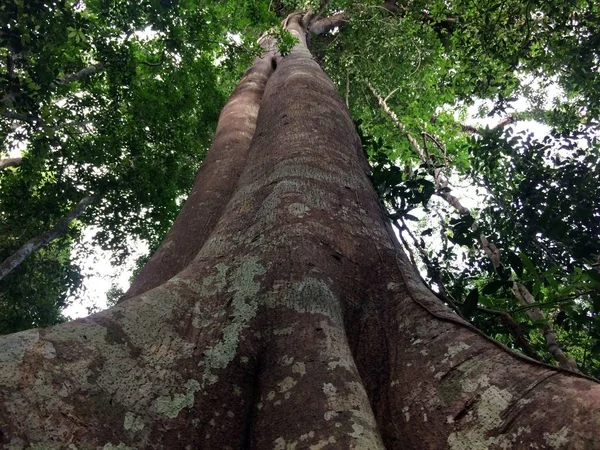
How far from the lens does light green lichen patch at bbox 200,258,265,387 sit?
1.33 meters

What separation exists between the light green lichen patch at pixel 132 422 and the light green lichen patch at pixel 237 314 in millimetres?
194

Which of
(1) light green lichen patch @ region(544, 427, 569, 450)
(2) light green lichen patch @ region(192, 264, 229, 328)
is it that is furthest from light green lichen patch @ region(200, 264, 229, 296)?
(1) light green lichen patch @ region(544, 427, 569, 450)

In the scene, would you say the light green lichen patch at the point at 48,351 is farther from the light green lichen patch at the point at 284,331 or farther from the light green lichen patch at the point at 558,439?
the light green lichen patch at the point at 558,439

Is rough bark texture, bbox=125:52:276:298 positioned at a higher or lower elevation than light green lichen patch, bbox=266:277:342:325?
higher

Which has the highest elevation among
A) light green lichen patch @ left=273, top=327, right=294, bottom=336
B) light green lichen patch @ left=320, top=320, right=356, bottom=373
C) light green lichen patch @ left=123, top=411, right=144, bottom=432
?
light green lichen patch @ left=273, top=327, right=294, bottom=336

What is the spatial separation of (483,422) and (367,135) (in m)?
5.09

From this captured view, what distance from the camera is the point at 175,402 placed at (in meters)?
1.20

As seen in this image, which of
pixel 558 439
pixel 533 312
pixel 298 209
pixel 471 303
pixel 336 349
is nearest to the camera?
pixel 558 439

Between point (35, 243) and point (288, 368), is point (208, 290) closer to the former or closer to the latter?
point (288, 368)

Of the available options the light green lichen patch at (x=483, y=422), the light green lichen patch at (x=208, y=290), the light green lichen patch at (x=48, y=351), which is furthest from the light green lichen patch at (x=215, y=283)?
the light green lichen patch at (x=483, y=422)

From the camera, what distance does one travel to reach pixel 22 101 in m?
3.86

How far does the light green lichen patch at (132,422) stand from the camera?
109 centimetres

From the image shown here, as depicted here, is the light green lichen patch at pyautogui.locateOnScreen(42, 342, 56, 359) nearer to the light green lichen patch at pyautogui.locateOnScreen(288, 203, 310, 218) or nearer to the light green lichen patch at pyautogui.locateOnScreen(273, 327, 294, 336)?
the light green lichen patch at pyautogui.locateOnScreen(273, 327, 294, 336)

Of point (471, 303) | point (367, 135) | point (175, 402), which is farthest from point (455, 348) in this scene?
point (367, 135)
